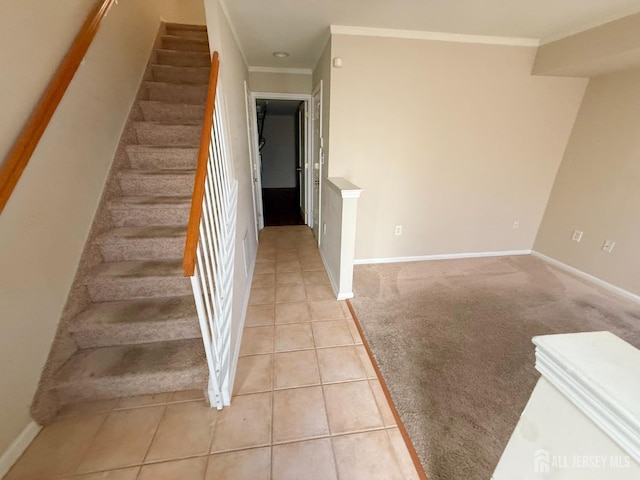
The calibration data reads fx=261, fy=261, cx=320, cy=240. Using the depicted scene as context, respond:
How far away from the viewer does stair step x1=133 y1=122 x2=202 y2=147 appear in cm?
232

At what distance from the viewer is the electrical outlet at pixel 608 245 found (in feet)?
8.78

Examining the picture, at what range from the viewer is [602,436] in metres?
0.43

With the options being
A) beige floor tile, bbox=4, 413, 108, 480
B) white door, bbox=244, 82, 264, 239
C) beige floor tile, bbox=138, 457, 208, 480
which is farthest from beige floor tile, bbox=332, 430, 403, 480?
white door, bbox=244, 82, 264, 239

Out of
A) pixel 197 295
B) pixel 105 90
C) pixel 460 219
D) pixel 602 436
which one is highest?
pixel 105 90

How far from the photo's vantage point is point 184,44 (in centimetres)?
308

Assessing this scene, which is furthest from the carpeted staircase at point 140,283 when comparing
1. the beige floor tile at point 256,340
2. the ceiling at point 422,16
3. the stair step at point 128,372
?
the ceiling at point 422,16

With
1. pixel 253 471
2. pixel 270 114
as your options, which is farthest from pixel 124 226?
pixel 270 114

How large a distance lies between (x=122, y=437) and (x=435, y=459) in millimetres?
1543

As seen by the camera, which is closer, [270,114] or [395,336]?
[395,336]

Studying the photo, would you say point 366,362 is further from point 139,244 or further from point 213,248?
point 139,244

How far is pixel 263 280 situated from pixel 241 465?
170 centimetres

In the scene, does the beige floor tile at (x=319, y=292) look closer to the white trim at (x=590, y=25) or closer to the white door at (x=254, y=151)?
the white door at (x=254, y=151)

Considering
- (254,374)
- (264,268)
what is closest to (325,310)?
(254,374)

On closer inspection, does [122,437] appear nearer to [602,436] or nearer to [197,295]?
[197,295]
